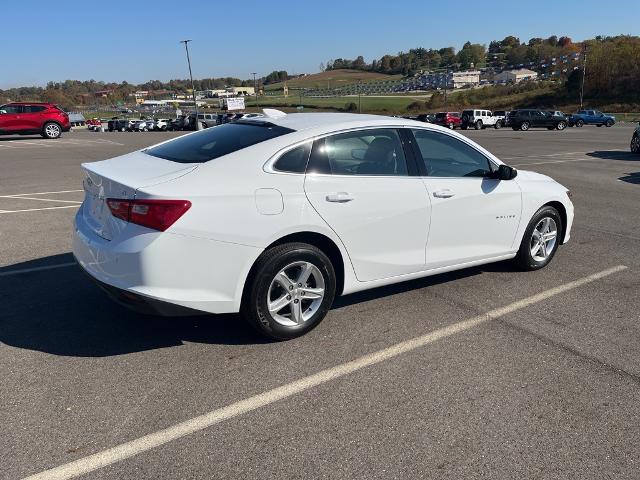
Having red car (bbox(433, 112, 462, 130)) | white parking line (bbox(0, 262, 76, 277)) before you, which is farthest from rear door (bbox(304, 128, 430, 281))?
red car (bbox(433, 112, 462, 130))

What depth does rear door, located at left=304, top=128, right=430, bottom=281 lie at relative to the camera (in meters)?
3.77

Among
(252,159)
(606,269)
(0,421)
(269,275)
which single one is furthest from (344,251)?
(606,269)

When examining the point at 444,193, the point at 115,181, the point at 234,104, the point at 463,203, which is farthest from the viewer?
the point at 234,104

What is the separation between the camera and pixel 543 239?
535 centimetres

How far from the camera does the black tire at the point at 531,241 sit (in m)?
5.13

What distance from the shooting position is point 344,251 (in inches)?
152

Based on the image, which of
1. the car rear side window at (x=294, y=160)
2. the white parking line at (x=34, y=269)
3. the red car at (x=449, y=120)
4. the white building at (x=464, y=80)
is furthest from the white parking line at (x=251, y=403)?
the white building at (x=464, y=80)

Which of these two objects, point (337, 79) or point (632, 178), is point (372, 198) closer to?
point (632, 178)

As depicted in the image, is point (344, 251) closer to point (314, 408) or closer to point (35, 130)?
point (314, 408)

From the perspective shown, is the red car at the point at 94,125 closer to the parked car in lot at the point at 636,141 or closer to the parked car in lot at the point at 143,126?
the parked car in lot at the point at 143,126

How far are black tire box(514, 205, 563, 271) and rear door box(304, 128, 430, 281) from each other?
141cm

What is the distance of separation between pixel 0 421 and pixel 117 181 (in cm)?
154

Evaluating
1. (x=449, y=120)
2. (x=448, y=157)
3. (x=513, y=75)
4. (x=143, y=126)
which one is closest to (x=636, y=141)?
(x=448, y=157)

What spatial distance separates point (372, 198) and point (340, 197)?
0.29 m
